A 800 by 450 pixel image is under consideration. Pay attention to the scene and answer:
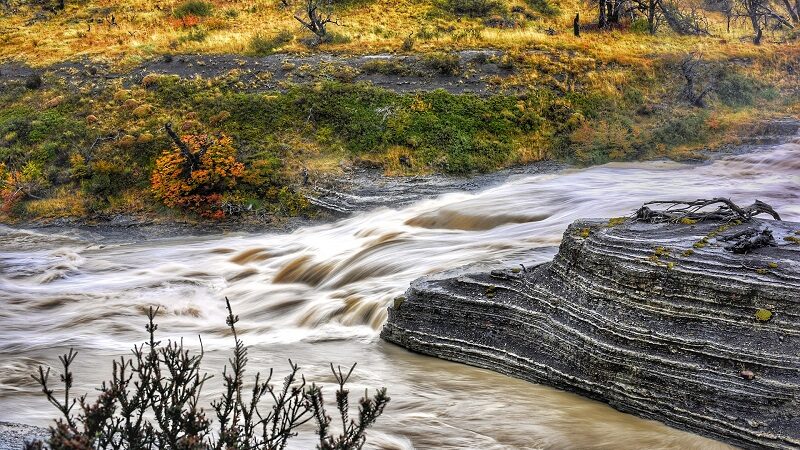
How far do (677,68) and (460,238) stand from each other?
59.3 ft

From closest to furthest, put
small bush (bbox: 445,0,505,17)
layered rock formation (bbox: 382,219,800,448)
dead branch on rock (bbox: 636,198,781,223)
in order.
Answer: layered rock formation (bbox: 382,219,800,448)
dead branch on rock (bbox: 636,198,781,223)
small bush (bbox: 445,0,505,17)

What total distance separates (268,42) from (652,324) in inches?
988

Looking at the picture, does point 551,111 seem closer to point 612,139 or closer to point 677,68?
point 612,139

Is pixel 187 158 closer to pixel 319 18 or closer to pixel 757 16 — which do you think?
pixel 319 18

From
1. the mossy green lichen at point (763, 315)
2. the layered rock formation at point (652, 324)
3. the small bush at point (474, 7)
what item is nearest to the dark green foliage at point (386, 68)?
the small bush at point (474, 7)

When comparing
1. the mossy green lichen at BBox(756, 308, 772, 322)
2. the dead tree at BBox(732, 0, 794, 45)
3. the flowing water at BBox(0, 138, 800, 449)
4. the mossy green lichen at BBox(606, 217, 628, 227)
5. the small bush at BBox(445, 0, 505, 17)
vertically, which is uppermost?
the small bush at BBox(445, 0, 505, 17)

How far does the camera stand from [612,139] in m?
25.7

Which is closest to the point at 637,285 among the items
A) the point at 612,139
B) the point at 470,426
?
the point at 470,426

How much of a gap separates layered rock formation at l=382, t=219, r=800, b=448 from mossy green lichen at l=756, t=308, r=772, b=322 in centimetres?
1

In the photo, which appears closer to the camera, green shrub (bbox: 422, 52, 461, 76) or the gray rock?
the gray rock

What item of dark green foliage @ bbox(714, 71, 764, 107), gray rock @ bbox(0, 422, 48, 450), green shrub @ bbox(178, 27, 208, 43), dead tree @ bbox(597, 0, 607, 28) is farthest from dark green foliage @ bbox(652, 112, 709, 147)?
gray rock @ bbox(0, 422, 48, 450)

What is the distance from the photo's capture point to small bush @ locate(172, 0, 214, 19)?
36.7 m

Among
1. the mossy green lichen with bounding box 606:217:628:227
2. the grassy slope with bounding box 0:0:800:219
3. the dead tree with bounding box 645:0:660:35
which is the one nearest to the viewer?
the mossy green lichen with bounding box 606:217:628:227

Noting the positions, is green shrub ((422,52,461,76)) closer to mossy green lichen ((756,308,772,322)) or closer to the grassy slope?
the grassy slope
